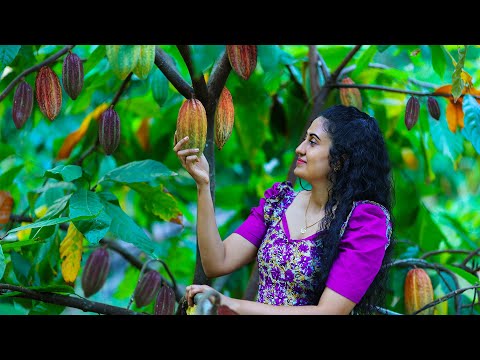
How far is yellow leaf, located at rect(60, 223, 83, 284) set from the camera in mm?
1636

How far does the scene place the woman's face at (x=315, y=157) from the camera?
4.37 ft

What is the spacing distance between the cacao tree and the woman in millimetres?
130

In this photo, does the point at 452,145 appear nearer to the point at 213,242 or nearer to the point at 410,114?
the point at 410,114

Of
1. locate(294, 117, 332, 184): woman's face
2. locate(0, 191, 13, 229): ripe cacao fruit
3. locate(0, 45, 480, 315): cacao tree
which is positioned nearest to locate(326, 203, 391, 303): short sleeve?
locate(294, 117, 332, 184): woman's face

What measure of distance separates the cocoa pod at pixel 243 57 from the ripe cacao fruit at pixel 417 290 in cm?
72

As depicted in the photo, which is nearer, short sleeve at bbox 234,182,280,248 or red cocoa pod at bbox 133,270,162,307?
short sleeve at bbox 234,182,280,248

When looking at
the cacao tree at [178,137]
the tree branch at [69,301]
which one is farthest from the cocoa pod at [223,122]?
the tree branch at [69,301]

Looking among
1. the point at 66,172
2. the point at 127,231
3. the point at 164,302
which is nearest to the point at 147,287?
the point at 164,302

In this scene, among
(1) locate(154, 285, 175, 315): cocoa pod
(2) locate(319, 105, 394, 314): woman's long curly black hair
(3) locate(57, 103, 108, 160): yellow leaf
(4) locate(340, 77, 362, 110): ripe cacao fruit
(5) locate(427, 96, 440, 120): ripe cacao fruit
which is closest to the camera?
(2) locate(319, 105, 394, 314): woman's long curly black hair

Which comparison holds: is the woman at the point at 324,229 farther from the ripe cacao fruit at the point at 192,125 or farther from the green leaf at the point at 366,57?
the green leaf at the point at 366,57

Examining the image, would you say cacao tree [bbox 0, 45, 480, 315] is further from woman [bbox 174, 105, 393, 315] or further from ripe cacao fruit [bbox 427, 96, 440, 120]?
woman [bbox 174, 105, 393, 315]
